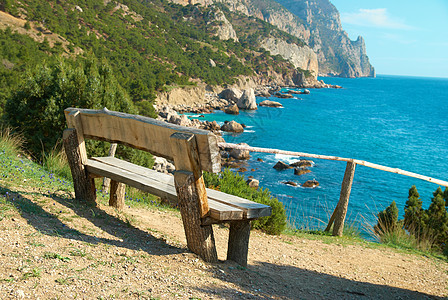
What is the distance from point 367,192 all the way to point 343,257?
760 inches

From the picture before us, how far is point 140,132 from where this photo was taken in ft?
10.5

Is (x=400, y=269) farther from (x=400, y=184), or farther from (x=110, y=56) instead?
(x=110, y=56)

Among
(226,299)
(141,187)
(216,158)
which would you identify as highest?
(216,158)

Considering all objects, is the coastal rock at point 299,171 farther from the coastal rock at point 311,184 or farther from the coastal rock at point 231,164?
the coastal rock at point 231,164

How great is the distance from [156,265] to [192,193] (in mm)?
656

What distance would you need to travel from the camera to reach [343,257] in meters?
4.96

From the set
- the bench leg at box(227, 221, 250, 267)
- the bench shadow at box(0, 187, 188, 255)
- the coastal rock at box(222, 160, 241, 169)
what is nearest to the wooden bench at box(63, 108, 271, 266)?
the bench leg at box(227, 221, 250, 267)

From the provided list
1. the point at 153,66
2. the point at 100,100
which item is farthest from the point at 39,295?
the point at 153,66

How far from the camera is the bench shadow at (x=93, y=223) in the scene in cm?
321

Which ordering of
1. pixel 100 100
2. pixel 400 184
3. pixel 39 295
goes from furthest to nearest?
pixel 400 184 → pixel 100 100 → pixel 39 295

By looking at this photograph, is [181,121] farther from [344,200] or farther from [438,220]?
[344,200]

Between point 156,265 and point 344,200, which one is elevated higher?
point 156,265

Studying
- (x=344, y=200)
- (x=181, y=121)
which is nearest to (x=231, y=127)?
(x=181, y=121)

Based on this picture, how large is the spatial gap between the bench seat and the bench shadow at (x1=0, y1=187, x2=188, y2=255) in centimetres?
47
